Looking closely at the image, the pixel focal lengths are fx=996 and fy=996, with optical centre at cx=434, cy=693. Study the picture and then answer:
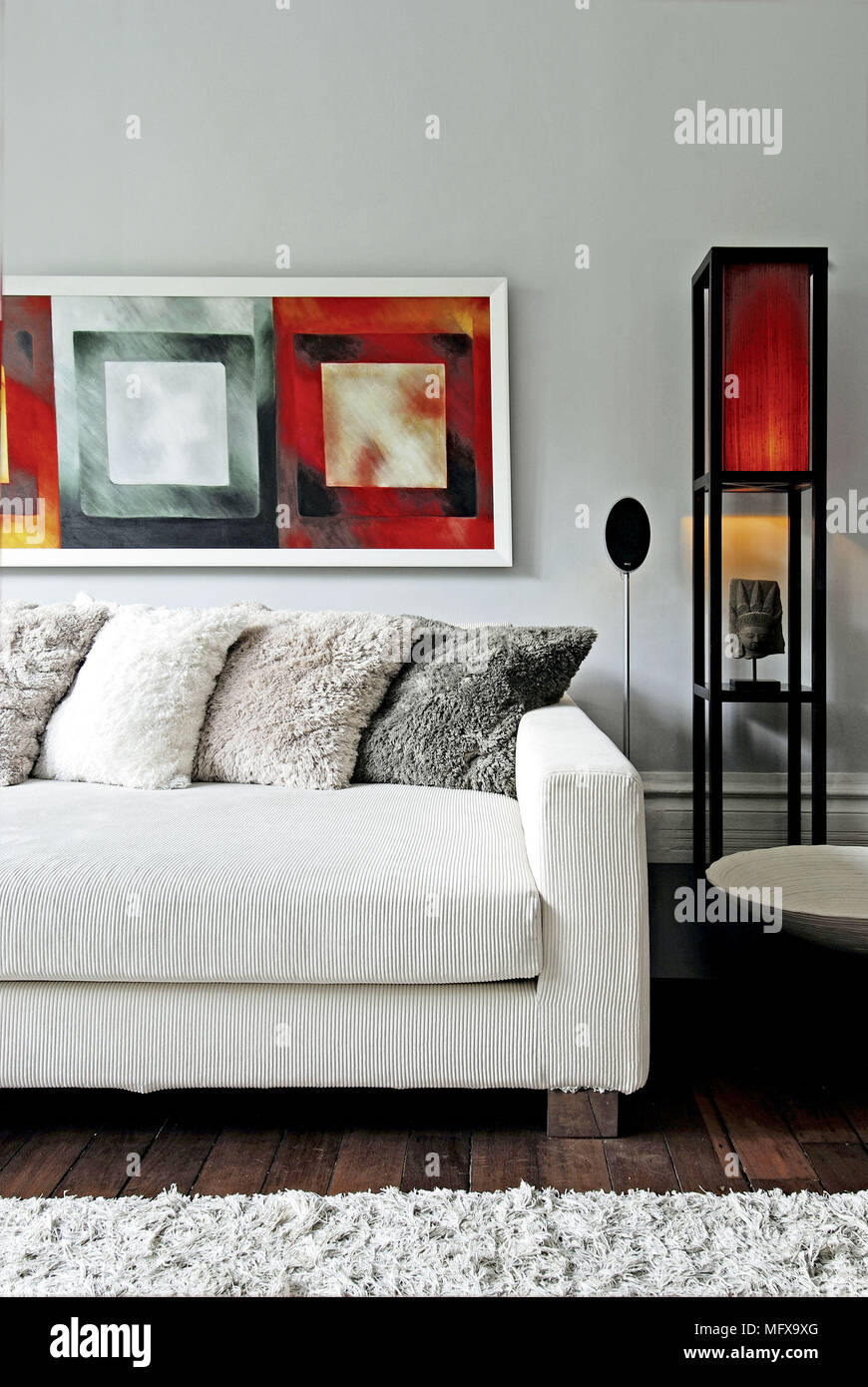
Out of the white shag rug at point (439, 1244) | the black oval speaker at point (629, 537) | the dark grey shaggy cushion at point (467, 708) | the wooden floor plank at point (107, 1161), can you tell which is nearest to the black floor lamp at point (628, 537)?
the black oval speaker at point (629, 537)

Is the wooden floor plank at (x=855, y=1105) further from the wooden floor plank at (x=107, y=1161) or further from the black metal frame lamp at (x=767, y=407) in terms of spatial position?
the wooden floor plank at (x=107, y=1161)

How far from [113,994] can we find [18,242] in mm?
2257

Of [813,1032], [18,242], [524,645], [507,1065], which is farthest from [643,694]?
[18,242]

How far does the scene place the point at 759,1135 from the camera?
1.62 m

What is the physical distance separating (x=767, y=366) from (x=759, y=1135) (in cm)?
179

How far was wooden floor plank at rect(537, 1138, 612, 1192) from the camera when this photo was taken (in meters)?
1.48

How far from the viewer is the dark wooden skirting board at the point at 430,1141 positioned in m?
1.49

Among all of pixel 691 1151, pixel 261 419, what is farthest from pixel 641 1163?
pixel 261 419

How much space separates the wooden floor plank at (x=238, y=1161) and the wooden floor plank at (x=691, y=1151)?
633 mm

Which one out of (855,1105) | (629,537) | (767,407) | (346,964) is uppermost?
(767,407)

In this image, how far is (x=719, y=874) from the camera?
7.27ft

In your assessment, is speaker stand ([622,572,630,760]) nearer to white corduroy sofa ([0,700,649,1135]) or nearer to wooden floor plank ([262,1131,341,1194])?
white corduroy sofa ([0,700,649,1135])

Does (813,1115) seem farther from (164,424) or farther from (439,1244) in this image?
(164,424)
